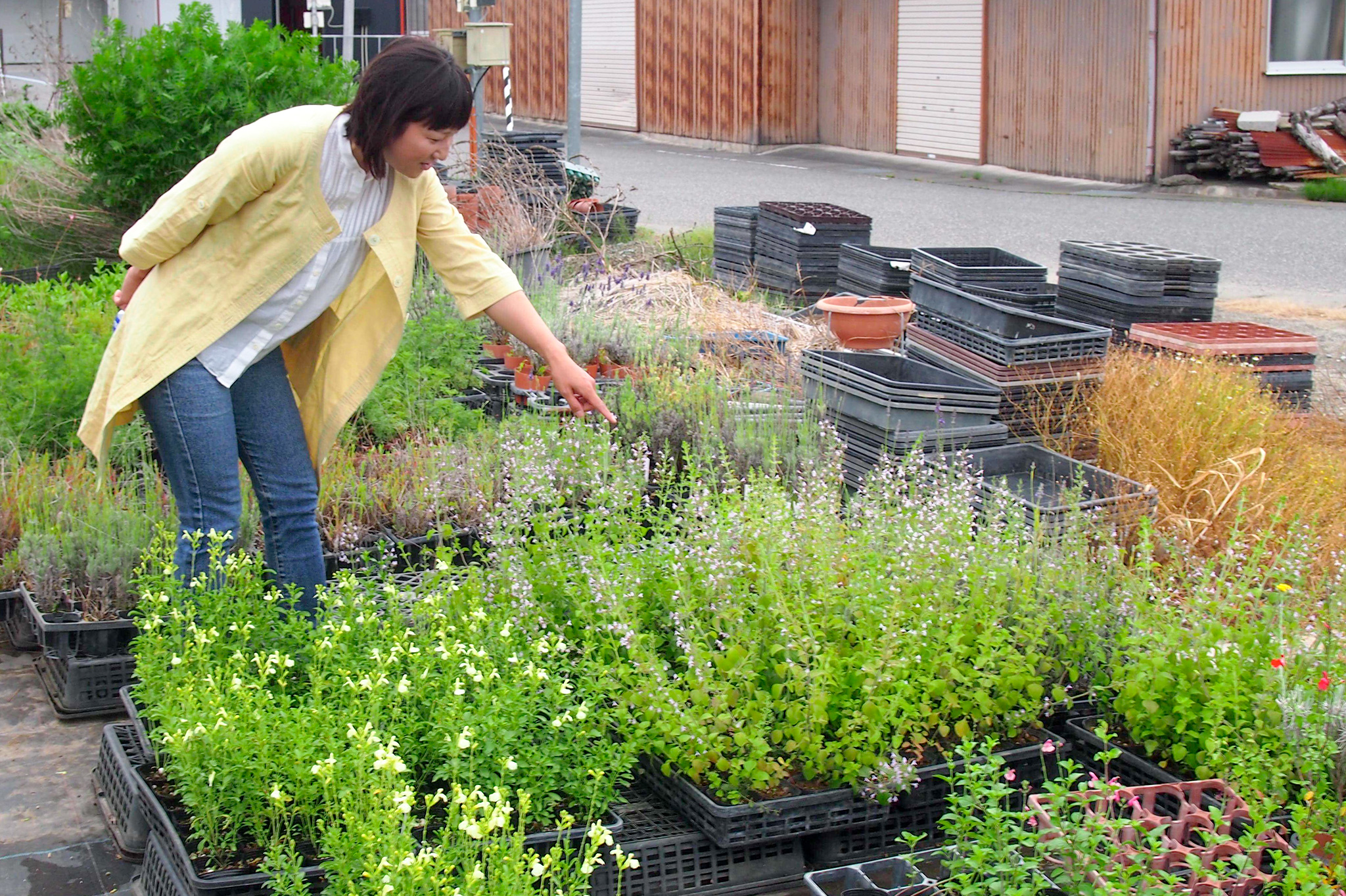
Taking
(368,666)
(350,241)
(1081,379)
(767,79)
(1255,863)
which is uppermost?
(767,79)

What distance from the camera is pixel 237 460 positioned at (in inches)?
140

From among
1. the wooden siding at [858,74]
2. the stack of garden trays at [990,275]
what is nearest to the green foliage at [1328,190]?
the wooden siding at [858,74]

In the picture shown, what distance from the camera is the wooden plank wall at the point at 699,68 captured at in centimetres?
2480

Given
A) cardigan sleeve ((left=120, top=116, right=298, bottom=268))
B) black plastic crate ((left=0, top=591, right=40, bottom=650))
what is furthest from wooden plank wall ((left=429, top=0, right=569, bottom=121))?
cardigan sleeve ((left=120, top=116, right=298, bottom=268))

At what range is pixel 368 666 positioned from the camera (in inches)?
130

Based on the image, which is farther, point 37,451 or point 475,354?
point 475,354

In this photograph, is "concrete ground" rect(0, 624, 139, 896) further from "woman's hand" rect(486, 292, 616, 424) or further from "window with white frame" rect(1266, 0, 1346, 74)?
"window with white frame" rect(1266, 0, 1346, 74)

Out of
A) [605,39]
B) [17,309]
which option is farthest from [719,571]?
[605,39]

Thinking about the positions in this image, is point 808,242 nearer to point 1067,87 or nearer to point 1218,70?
point 1218,70

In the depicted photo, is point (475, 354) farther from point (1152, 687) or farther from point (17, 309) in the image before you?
point (1152, 687)

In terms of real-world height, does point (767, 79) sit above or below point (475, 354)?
above

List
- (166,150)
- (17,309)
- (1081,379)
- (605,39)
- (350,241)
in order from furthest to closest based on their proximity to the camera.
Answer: (605,39)
(166,150)
(17,309)
(1081,379)
(350,241)

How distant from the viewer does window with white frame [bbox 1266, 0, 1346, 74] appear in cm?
1777

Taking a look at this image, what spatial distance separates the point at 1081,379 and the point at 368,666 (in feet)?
11.2
